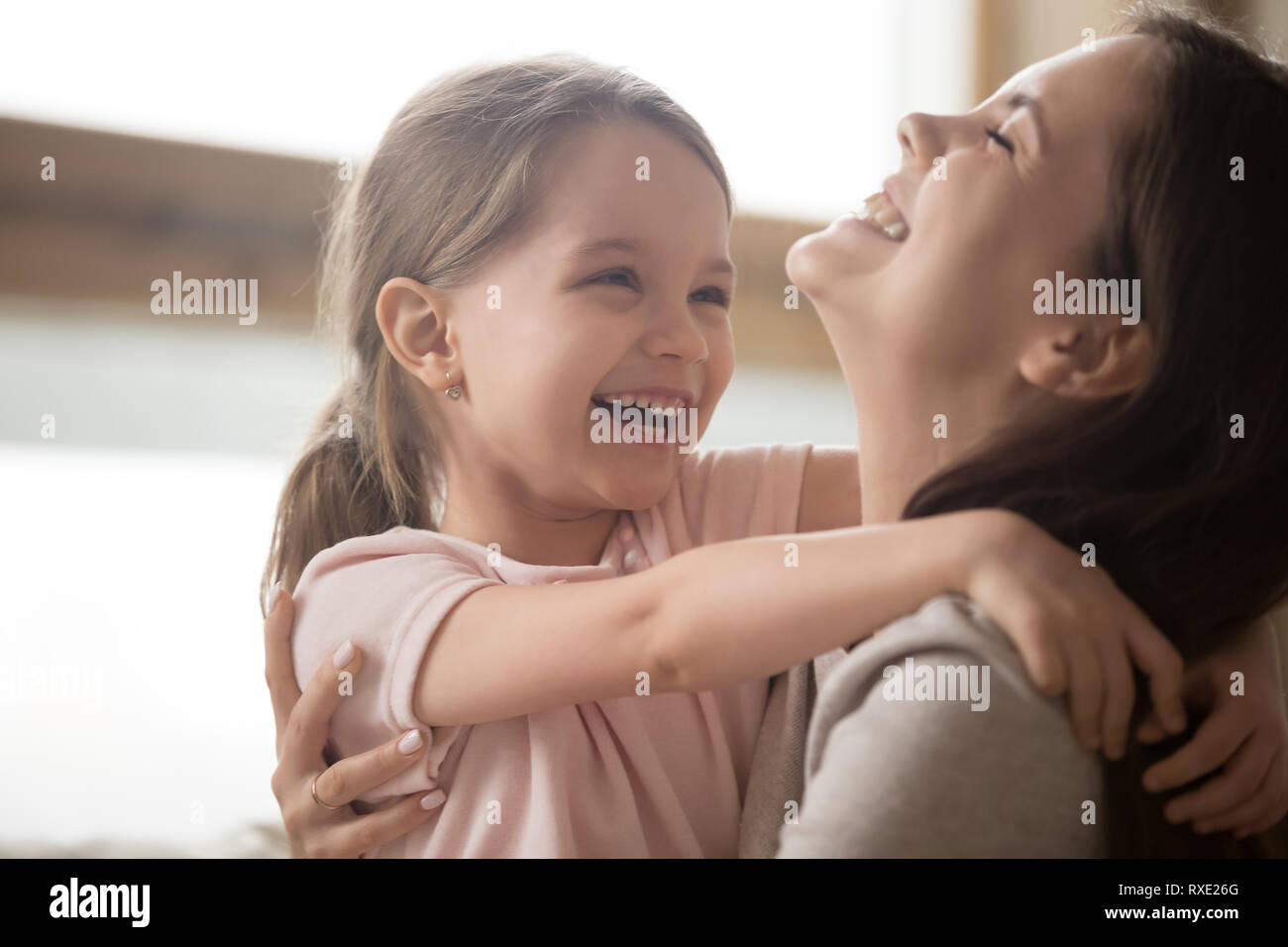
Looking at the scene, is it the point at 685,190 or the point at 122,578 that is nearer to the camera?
the point at 685,190

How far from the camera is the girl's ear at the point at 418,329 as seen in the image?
0.79 meters

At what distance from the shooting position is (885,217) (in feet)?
2.31

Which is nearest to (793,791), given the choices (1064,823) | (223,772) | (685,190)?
(1064,823)

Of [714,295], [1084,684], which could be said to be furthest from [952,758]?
[714,295]

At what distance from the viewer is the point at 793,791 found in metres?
0.70

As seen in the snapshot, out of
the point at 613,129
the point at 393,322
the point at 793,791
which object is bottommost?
the point at 793,791

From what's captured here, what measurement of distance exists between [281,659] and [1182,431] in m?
0.64

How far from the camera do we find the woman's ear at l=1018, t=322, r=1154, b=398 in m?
0.61

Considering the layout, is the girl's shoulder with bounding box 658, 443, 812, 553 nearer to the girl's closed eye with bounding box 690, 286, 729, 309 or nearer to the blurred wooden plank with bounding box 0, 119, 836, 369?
the girl's closed eye with bounding box 690, 286, 729, 309

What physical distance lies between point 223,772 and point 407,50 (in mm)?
817

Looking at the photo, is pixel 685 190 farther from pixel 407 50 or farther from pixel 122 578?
pixel 122 578

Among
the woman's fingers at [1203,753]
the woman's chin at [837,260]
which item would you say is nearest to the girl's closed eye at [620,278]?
the woman's chin at [837,260]

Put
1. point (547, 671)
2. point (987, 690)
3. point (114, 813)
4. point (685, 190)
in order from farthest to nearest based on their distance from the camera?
point (114, 813)
point (685, 190)
point (547, 671)
point (987, 690)

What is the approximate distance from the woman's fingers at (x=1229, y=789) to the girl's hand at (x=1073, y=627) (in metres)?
0.10
